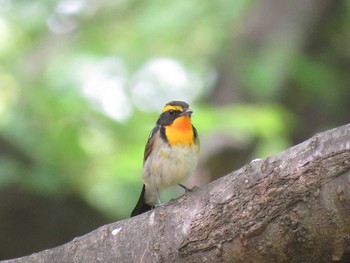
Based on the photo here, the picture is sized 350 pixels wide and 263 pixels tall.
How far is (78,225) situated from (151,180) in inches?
72.1

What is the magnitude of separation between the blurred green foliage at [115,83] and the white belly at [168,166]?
700mm

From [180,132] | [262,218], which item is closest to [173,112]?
[180,132]

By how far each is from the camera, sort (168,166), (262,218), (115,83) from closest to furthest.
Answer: (262,218) < (168,166) < (115,83)

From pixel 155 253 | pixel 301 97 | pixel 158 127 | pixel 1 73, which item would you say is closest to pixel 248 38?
pixel 301 97

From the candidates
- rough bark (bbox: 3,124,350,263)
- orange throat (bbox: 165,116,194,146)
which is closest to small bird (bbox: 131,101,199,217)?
orange throat (bbox: 165,116,194,146)

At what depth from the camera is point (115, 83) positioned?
8055 mm

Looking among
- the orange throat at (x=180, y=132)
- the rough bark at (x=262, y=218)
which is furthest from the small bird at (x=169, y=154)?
the rough bark at (x=262, y=218)

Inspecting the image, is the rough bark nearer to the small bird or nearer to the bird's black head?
the small bird

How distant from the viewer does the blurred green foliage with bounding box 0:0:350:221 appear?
6.45 m

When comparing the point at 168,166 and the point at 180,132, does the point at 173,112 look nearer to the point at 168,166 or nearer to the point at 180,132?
the point at 180,132

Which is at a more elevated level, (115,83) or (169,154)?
(115,83)

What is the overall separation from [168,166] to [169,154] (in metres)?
0.08

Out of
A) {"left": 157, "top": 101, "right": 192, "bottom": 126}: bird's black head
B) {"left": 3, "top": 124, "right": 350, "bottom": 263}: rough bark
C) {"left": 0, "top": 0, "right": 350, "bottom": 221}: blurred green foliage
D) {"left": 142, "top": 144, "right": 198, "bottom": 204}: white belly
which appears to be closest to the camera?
{"left": 3, "top": 124, "right": 350, "bottom": 263}: rough bark

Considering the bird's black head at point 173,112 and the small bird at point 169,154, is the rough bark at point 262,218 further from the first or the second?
the bird's black head at point 173,112
